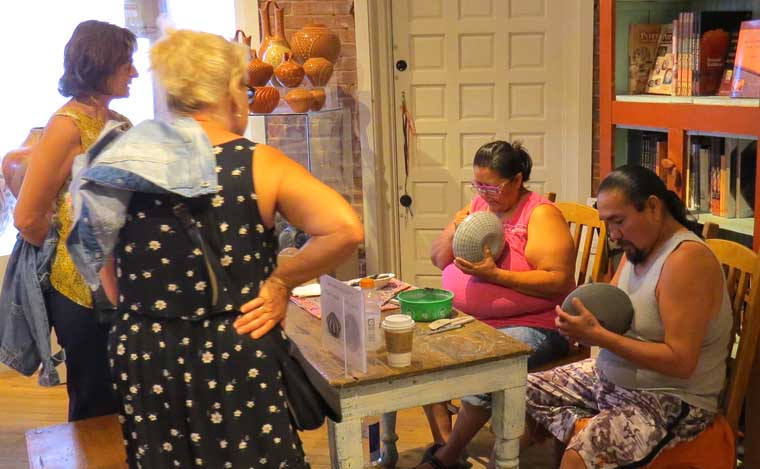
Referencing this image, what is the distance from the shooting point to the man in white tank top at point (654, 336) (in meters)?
1.96

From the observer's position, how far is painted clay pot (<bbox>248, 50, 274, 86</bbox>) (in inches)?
156

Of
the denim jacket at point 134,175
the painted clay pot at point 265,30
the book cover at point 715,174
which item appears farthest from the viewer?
the painted clay pot at point 265,30

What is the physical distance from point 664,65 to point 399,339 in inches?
70.3

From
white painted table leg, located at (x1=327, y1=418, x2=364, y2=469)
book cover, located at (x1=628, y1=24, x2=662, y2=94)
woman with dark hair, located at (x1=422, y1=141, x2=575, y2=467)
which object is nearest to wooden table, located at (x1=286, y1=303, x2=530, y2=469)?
white painted table leg, located at (x1=327, y1=418, x2=364, y2=469)

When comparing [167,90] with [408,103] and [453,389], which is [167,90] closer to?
[453,389]

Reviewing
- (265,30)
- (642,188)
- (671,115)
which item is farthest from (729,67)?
(265,30)

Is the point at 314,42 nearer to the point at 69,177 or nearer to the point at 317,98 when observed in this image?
the point at 317,98

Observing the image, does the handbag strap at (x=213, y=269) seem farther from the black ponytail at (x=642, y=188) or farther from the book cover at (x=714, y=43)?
the book cover at (x=714, y=43)

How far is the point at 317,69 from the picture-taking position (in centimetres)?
409

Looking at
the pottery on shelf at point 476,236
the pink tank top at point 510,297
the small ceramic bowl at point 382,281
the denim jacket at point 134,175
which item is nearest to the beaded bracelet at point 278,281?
the denim jacket at point 134,175

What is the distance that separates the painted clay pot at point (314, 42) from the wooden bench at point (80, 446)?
2.32 metres

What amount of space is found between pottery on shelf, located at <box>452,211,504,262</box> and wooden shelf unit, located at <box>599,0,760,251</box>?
742 millimetres

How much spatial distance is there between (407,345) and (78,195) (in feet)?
2.54

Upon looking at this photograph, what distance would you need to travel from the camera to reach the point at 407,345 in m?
1.87
